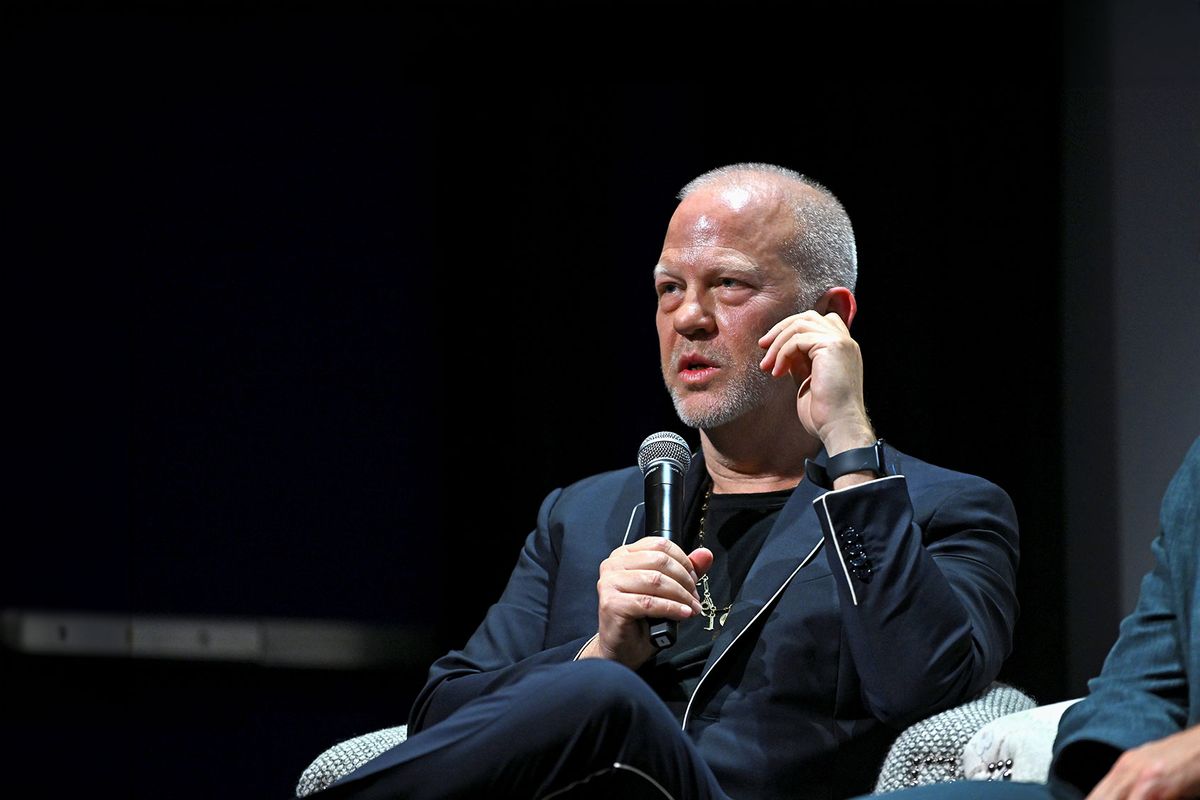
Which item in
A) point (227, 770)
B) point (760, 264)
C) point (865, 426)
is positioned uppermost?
point (760, 264)

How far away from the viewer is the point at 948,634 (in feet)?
5.99

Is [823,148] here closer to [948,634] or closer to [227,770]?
[948,634]

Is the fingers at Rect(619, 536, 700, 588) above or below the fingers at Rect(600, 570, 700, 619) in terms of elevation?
above

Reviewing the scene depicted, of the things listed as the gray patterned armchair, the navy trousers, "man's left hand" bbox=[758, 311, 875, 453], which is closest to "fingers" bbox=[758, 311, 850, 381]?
"man's left hand" bbox=[758, 311, 875, 453]

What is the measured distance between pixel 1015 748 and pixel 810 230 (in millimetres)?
978

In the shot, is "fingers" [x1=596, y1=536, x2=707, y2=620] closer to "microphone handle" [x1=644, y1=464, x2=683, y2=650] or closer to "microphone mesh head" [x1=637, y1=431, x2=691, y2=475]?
"microphone handle" [x1=644, y1=464, x2=683, y2=650]

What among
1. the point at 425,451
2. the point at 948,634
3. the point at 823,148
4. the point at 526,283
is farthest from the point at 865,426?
the point at 425,451

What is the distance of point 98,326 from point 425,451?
93 cm

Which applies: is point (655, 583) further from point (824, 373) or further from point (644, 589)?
point (824, 373)

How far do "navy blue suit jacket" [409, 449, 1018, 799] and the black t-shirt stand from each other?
5 cm

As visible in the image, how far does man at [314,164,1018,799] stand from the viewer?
60.5 inches

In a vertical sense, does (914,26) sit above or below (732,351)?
above

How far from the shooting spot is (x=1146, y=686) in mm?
1539

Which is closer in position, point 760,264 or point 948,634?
point 948,634
